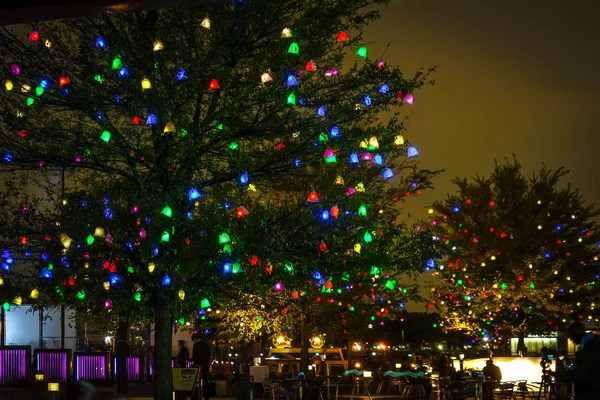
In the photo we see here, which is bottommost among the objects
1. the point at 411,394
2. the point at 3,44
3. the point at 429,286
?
the point at 411,394

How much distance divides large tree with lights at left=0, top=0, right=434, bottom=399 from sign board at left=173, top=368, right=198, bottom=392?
361 cm

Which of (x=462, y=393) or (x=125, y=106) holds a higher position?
(x=125, y=106)

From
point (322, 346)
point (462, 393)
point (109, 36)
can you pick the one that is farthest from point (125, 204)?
point (322, 346)

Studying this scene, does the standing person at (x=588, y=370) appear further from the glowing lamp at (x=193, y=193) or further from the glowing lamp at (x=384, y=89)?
the glowing lamp at (x=193, y=193)

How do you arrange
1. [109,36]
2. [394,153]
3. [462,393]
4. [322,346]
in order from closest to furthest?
Result: [109,36]
[394,153]
[462,393]
[322,346]

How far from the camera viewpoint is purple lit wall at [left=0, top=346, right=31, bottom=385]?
2373cm

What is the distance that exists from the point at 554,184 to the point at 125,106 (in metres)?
32.0

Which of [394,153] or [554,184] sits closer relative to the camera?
[394,153]

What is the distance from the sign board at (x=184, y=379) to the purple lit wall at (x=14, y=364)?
5.23 m

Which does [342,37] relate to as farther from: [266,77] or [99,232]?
[99,232]

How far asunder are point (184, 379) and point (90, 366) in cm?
396

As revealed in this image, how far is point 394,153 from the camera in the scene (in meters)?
17.7

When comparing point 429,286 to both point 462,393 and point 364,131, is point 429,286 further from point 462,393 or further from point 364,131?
point 364,131

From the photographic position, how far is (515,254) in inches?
1608
